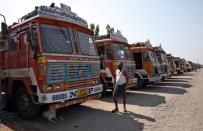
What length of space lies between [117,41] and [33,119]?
22.0ft

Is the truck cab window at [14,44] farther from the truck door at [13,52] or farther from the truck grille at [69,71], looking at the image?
the truck grille at [69,71]

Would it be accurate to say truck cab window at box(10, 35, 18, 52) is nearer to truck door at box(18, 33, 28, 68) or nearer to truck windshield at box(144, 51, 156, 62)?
truck door at box(18, 33, 28, 68)

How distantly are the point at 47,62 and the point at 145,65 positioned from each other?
404 inches

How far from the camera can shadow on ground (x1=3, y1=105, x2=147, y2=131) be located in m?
6.75

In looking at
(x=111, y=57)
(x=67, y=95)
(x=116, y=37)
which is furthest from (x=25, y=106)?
(x=116, y=37)

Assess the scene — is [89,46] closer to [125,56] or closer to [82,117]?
[82,117]

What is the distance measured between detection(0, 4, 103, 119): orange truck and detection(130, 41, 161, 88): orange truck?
748 cm

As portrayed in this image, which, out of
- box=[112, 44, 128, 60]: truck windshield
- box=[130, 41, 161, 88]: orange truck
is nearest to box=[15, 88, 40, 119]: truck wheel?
box=[112, 44, 128, 60]: truck windshield

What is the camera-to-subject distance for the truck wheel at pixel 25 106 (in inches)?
291

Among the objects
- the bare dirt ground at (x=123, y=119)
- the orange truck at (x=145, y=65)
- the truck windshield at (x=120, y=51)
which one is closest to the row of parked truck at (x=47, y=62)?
the bare dirt ground at (x=123, y=119)

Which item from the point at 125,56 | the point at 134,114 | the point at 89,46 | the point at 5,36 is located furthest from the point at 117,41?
the point at 5,36

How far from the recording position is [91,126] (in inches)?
273

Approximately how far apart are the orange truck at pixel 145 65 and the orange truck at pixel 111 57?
2.64 m

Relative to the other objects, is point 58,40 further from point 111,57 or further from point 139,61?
point 139,61
